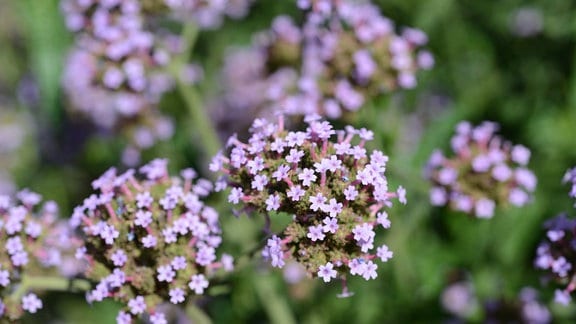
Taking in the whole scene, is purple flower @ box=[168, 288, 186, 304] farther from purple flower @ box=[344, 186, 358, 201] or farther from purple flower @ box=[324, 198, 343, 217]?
purple flower @ box=[344, 186, 358, 201]

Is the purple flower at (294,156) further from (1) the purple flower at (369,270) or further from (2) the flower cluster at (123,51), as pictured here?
(2) the flower cluster at (123,51)

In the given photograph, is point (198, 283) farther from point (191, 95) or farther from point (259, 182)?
point (191, 95)

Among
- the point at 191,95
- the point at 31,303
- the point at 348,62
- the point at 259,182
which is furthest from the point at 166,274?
the point at 348,62

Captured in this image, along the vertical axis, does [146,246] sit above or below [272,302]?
below

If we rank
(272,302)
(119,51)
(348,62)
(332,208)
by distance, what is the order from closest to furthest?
(332,208), (119,51), (348,62), (272,302)

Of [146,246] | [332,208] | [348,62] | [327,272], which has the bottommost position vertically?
[327,272]

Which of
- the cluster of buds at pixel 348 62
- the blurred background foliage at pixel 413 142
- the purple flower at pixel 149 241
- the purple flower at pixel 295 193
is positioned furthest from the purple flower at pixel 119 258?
the cluster of buds at pixel 348 62
